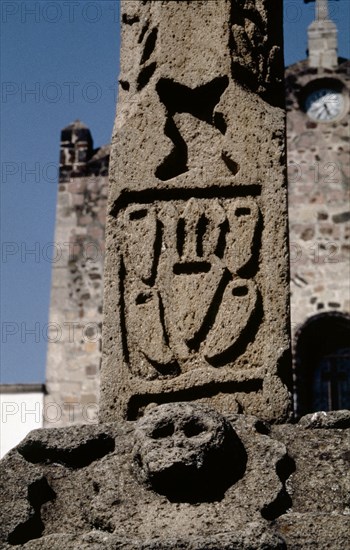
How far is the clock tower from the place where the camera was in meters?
9.76

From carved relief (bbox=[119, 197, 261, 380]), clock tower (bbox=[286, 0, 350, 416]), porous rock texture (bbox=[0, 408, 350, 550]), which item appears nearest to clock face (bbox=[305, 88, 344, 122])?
clock tower (bbox=[286, 0, 350, 416])

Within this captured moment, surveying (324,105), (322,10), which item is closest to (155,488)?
(324,105)

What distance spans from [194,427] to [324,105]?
8.66m

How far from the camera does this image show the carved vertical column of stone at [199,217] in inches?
120

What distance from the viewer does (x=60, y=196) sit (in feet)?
35.6

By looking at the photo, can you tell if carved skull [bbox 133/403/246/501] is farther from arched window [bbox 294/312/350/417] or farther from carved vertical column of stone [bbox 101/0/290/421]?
arched window [bbox 294/312/350/417]

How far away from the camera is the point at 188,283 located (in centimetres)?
315

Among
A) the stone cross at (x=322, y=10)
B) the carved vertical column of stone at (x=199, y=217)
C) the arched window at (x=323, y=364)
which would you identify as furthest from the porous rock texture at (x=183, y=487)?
the stone cross at (x=322, y=10)

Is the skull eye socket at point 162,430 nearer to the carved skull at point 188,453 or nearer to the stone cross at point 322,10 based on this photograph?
the carved skull at point 188,453

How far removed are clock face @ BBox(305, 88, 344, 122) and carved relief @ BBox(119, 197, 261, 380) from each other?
7.79 meters

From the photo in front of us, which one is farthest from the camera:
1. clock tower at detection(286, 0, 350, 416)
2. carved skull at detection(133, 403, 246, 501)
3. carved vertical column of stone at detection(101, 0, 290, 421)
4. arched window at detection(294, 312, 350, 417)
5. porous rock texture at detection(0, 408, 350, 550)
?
clock tower at detection(286, 0, 350, 416)

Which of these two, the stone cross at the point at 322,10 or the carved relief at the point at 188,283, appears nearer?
the carved relief at the point at 188,283

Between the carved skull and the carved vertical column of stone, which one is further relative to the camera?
the carved vertical column of stone

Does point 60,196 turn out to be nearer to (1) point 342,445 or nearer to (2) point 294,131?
(2) point 294,131
